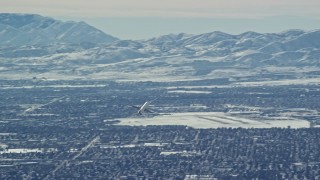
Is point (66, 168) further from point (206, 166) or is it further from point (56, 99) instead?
point (56, 99)

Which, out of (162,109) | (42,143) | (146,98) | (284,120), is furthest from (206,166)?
(146,98)

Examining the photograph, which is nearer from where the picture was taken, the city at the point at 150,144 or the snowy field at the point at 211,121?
the city at the point at 150,144

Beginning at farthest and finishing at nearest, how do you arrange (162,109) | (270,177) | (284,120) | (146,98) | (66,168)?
(146,98)
(162,109)
(284,120)
(66,168)
(270,177)

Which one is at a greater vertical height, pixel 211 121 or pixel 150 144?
pixel 150 144

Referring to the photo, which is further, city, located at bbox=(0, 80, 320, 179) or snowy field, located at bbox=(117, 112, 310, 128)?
snowy field, located at bbox=(117, 112, 310, 128)

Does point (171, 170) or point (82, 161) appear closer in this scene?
point (171, 170)

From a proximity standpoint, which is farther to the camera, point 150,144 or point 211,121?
point 211,121

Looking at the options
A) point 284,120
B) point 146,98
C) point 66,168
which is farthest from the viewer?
point 146,98
